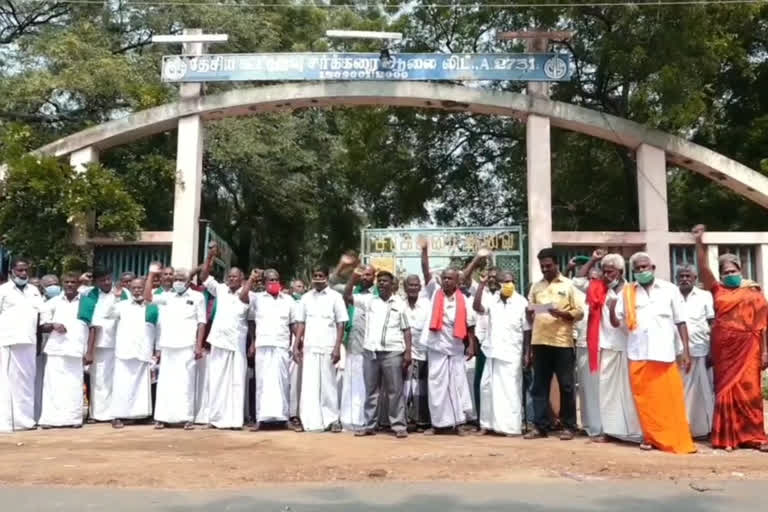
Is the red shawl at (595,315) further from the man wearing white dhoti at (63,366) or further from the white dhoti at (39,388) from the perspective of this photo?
the white dhoti at (39,388)

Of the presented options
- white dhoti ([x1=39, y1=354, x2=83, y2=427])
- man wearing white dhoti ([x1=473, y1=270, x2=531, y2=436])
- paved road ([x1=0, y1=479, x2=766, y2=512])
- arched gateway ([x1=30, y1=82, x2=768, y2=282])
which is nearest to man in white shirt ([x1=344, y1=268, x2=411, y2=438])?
man wearing white dhoti ([x1=473, y1=270, x2=531, y2=436])

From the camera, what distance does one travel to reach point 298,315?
747 centimetres

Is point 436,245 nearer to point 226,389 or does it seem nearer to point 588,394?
point 588,394

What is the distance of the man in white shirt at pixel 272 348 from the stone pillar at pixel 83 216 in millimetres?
4192

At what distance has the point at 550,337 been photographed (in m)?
6.79

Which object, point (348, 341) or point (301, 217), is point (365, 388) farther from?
point (301, 217)

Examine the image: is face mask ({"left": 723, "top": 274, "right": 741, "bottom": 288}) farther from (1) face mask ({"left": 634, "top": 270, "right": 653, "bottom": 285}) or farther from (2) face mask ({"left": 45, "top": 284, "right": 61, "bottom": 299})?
(2) face mask ({"left": 45, "top": 284, "right": 61, "bottom": 299})

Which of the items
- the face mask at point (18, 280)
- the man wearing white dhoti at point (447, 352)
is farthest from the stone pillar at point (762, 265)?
the face mask at point (18, 280)

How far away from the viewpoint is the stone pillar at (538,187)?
10336mm

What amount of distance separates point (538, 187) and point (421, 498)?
6.88 m

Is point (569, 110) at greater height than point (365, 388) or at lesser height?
greater

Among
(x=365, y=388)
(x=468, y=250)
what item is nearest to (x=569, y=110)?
(x=468, y=250)

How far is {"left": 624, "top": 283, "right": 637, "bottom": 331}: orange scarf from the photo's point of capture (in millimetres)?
6391

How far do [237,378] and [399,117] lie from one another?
9.51 meters
